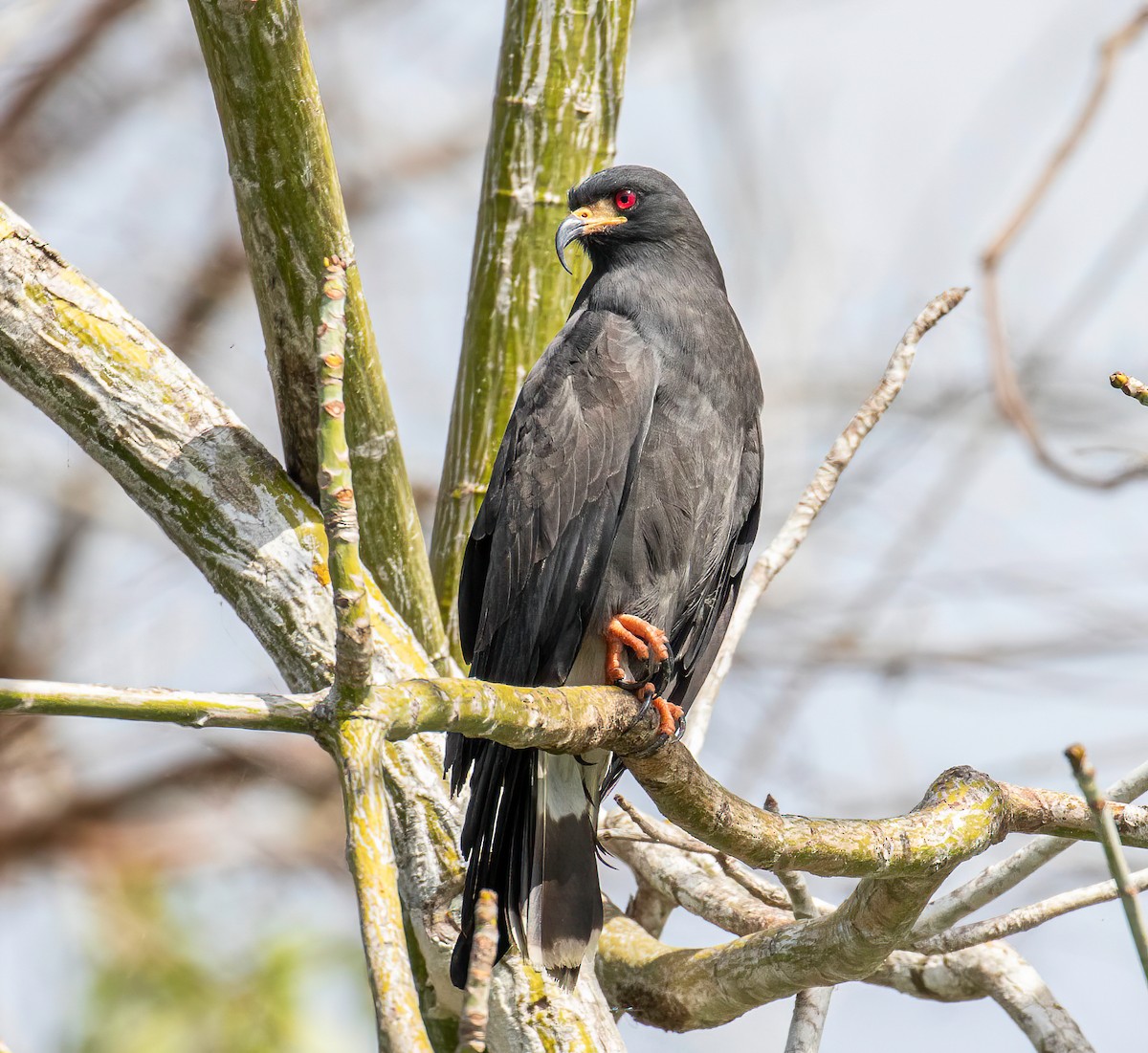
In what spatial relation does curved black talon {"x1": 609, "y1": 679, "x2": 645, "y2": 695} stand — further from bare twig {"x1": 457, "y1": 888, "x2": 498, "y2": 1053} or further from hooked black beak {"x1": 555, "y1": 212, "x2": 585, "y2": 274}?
bare twig {"x1": 457, "y1": 888, "x2": 498, "y2": 1053}

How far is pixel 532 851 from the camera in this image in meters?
3.39

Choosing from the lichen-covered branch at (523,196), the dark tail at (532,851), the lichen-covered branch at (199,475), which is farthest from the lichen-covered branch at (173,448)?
the lichen-covered branch at (523,196)

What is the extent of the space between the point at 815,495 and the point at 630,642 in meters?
0.81

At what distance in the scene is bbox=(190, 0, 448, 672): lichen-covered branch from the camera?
3.08m

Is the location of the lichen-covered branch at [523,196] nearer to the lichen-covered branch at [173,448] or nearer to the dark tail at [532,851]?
the dark tail at [532,851]

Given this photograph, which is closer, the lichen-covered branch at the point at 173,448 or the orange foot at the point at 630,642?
the lichen-covered branch at the point at 173,448

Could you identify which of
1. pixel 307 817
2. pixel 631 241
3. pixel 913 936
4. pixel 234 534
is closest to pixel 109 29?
pixel 307 817

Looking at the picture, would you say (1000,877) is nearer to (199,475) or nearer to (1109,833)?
(1109,833)

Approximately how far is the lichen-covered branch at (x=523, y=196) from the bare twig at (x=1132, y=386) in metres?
2.17

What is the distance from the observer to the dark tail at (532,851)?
3.26 meters

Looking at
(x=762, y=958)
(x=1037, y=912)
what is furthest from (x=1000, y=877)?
(x=762, y=958)

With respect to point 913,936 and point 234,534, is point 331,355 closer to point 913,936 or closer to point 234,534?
point 234,534

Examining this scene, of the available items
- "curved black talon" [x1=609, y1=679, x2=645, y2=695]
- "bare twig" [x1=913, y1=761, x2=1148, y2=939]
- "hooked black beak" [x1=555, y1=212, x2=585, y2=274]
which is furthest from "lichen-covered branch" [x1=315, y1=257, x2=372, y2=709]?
"hooked black beak" [x1=555, y1=212, x2=585, y2=274]

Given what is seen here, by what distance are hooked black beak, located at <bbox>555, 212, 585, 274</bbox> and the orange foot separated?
1192 mm
